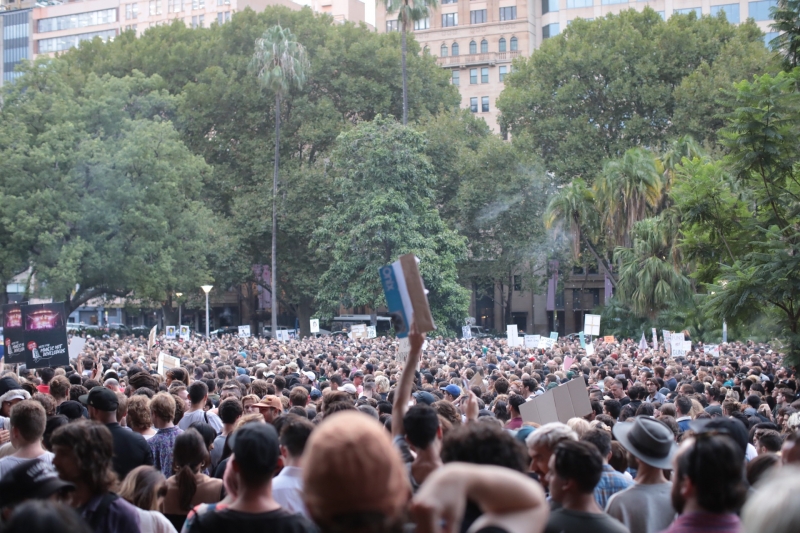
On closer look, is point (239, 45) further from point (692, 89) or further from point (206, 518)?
point (206, 518)

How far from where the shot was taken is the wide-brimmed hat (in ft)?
15.3

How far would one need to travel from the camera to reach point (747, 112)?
13336 mm

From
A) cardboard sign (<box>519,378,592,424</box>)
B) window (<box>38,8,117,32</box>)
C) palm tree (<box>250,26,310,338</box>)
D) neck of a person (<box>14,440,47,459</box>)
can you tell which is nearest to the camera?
neck of a person (<box>14,440,47,459</box>)

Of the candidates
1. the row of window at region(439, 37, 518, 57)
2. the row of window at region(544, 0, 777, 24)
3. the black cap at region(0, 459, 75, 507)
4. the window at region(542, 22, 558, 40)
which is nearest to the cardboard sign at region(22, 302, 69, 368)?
the black cap at region(0, 459, 75, 507)

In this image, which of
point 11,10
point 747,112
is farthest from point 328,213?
point 11,10

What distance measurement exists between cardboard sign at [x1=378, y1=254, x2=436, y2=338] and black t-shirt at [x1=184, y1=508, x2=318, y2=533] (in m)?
1.24

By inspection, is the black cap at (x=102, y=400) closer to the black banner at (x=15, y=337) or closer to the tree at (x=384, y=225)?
the black banner at (x=15, y=337)

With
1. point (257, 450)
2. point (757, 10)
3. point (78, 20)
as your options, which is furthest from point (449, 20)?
point (257, 450)

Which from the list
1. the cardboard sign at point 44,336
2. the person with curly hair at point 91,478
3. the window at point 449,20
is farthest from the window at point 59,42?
the person with curly hair at point 91,478

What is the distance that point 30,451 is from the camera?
5.22 meters

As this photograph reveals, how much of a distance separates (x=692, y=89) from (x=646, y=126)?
11.6 feet

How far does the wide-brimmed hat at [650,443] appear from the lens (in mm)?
4672

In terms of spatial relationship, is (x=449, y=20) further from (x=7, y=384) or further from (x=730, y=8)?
(x=7, y=384)

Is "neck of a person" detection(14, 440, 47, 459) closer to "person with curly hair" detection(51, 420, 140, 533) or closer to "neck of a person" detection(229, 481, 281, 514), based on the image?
"person with curly hair" detection(51, 420, 140, 533)
